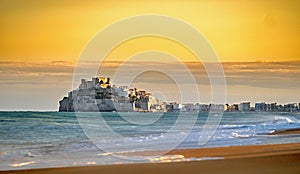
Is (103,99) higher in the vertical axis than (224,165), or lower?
higher

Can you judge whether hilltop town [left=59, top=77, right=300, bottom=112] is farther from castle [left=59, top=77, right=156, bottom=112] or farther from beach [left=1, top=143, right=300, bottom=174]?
beach [left=1, top=143, right=300, bottom=174]

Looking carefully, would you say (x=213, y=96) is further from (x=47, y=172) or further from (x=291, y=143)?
(x=47, y=172)

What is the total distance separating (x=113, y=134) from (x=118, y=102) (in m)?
0.85

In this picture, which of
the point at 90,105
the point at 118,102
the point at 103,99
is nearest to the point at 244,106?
the point at 118,102

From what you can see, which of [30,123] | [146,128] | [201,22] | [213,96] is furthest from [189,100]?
[30,123]

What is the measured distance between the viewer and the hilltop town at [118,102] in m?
10.3

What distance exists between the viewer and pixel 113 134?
11.4m

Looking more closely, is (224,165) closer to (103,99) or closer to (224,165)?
(224,165)

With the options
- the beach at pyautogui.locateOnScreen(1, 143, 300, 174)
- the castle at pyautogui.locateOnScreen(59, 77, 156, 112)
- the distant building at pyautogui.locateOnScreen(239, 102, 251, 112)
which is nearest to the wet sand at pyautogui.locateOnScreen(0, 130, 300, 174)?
the beach at pyautogui.locateOnScreen(1, 143, 300, 174)

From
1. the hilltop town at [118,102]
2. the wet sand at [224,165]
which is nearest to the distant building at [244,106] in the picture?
the hilltop town at [118,102]

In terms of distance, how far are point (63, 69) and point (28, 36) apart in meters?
0.95

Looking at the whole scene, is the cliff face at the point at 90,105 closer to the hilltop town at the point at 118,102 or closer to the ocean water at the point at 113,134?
the hilltop town at the point at 118,102

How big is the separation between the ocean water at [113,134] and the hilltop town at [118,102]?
185 millimetres

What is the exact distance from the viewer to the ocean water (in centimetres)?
832
